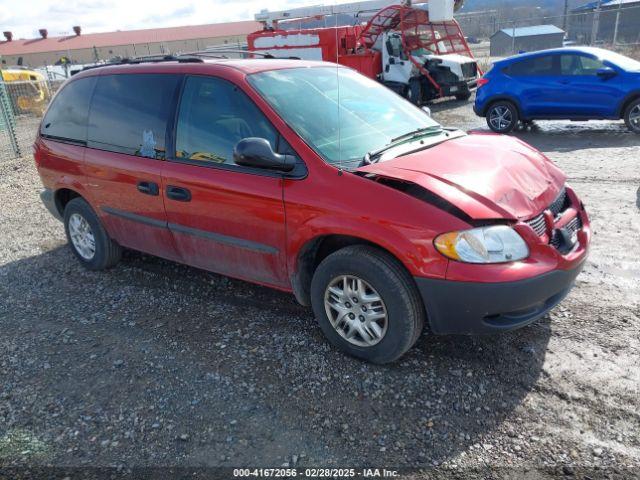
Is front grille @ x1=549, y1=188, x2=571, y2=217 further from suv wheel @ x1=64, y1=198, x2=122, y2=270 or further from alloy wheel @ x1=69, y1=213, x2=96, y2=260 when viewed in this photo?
alloy wheel @ x1=69, y1=213, x2=96, y2=260

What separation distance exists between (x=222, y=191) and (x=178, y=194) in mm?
467

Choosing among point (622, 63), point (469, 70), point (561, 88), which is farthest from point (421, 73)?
point (622, 63)

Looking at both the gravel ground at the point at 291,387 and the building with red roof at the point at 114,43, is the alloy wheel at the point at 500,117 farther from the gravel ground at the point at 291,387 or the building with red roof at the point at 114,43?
the building with red roof at the point at 114,43

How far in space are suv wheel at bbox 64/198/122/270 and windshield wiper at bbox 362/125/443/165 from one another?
284 centimetres

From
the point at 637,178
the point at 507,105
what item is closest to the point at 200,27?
the point at 507,105

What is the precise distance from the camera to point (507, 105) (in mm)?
10664

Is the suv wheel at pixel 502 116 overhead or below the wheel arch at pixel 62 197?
below

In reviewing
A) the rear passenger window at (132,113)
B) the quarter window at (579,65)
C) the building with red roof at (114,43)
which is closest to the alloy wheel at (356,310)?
the rear passenger window at (132,113)

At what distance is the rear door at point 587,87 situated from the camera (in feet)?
31.4

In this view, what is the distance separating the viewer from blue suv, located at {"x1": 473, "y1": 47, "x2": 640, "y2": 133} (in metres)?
9.50

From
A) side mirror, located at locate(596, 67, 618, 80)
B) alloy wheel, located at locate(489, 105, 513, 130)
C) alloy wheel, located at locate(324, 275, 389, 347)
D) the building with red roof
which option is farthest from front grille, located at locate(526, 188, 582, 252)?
the building with red roof

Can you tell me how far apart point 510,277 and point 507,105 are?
887cm

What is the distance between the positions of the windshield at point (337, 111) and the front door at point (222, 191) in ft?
0.74

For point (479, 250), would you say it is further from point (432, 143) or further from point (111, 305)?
point (111, 305)
